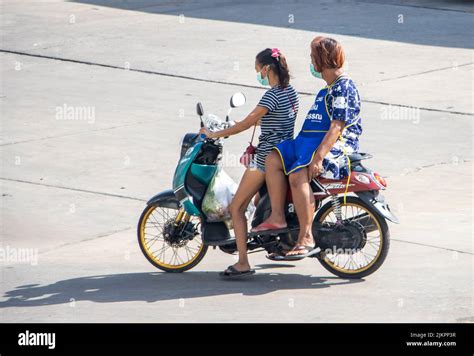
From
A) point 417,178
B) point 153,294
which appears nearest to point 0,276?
point 153,294

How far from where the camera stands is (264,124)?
8.48 metres

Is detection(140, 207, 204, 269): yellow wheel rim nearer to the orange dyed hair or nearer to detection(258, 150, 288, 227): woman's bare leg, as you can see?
detection(258, 150, 288, 227): woman's bare leg

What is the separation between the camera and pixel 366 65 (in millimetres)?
16516

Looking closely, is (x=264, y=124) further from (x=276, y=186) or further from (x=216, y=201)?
(x=216, y=201)

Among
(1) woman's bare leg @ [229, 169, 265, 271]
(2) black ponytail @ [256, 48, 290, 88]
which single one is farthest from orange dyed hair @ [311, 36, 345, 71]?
(1) woman's bare leg @ [229, 169, 265, 271]

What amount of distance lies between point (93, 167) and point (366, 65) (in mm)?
5908

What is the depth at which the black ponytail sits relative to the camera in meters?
8.37

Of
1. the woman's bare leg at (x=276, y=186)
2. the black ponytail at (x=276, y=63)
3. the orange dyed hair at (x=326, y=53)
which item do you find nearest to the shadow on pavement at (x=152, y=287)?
the woman's bare leg at (x=276, y=186)

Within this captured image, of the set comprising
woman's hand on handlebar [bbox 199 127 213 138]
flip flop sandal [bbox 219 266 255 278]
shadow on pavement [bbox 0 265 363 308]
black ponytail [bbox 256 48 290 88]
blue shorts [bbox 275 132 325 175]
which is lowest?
shadow on pavement [bbox 0 265 363 308]

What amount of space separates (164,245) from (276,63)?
72.7 inches

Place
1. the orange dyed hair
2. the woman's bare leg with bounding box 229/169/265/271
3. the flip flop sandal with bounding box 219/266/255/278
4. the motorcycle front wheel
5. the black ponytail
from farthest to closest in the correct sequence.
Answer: the motorcycle front wheel < the flip flop sandal with bounding box 219/266/255/278 < the woman's bare leg with bounding box 229/169/265/271 < the black ponytail < the orange dyed hair

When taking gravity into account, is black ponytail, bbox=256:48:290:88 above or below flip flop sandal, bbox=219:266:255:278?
above

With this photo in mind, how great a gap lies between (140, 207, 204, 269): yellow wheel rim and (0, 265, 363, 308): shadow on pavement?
123mm

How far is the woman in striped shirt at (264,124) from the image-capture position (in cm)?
838
